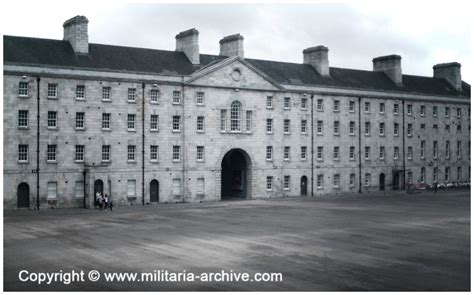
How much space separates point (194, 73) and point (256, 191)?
13172mm

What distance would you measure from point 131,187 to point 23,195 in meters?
9.07

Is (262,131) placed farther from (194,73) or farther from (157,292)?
(157,292)

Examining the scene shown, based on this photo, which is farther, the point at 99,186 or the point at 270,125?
the point at 270,125

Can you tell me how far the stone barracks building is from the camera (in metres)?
48.2

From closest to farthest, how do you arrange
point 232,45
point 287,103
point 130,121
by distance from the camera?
point 130,121, point 232,45, point 287,103

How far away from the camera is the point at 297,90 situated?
6203cm

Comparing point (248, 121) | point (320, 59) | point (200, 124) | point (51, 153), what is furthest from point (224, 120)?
point (51, 153)

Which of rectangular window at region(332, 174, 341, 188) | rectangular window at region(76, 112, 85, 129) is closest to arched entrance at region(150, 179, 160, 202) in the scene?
rectangular window at region(76, 112, 85, 129)

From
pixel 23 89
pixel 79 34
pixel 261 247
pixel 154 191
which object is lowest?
pixel 261 247

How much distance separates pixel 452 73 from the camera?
80.1 meters

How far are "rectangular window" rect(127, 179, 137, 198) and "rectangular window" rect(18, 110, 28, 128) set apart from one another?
9.90 meters

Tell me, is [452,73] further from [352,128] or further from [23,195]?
[23,195]

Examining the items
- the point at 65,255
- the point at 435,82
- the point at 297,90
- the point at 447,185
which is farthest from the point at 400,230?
the point at 435,82

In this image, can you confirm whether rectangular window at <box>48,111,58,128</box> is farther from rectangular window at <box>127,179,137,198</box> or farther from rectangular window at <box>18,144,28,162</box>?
rectangular window at <box>127,179,137,198</box>
